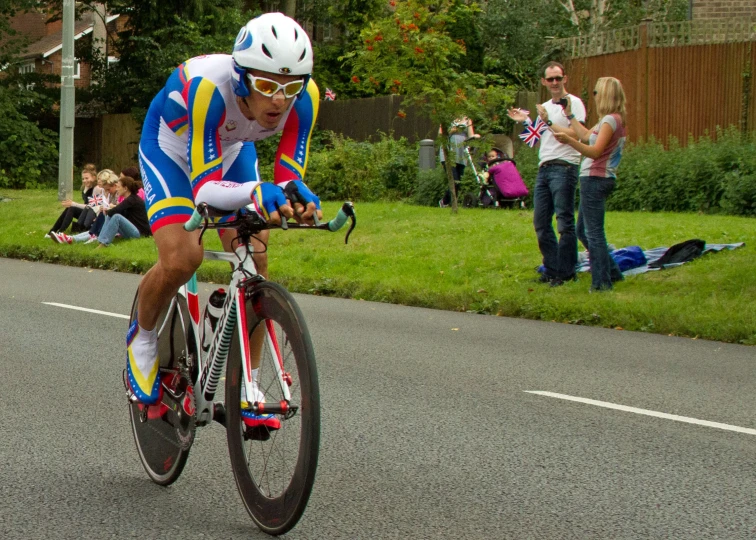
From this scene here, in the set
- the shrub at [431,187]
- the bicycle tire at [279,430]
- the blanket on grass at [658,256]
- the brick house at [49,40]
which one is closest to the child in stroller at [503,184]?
the shrub at [431,187]

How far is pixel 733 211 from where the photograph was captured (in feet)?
53.4

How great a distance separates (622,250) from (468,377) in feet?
17.0

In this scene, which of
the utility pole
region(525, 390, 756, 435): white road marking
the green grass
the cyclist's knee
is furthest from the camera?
the utility pole

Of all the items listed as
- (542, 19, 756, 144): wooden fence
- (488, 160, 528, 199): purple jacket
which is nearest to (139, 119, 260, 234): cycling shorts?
(488, 160, 528, 199): purple jacket

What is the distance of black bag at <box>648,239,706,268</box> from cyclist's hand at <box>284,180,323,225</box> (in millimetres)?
8545

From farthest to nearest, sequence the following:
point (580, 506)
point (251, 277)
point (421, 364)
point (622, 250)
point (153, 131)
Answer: point (622, 250), point (421, 364), point (153, 131), point (580, 506), point (251, 277)

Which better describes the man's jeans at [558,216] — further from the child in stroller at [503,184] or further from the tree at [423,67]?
the child in stroller at [503,184]

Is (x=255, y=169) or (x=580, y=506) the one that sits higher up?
(x=255, y=169)

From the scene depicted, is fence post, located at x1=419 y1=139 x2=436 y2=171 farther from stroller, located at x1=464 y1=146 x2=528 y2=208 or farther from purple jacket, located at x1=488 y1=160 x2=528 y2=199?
purple jacket, located at x1=488 y1=160 x2=528 y2=199

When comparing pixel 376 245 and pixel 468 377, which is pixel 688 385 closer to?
pixel 468 377

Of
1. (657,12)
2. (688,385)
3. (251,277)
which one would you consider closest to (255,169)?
(251,277)

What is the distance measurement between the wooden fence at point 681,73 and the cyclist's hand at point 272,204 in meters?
16.1

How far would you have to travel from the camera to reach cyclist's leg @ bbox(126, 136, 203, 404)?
4727 mm

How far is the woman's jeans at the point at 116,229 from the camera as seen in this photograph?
17697 millimetres
